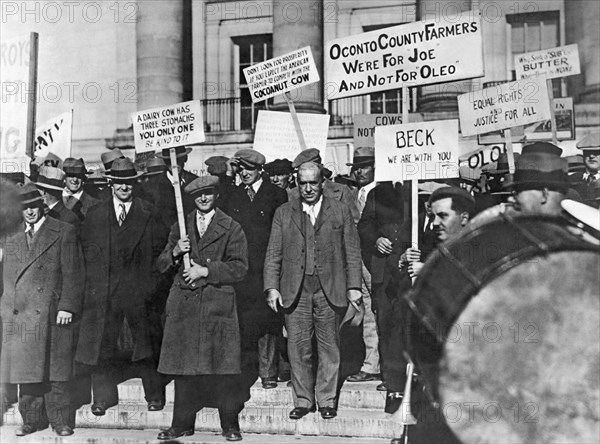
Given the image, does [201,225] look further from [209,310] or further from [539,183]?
A: [539,183]

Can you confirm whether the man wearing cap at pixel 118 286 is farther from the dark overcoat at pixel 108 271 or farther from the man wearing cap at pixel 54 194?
the man wearing cap at pixel 54 194

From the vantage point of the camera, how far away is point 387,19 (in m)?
13.0

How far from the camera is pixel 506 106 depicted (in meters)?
7.81

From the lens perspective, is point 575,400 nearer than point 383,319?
Yes

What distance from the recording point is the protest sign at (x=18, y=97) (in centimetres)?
794

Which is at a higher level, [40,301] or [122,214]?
[122,214]

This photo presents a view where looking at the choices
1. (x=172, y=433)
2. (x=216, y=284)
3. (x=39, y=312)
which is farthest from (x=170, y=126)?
(x=172, y=433)

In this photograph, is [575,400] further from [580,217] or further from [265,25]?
[265,25]

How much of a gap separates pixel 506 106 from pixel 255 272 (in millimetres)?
2598

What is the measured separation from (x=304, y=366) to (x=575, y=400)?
209cm

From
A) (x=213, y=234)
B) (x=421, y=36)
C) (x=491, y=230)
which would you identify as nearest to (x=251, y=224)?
(x=213, y=234)

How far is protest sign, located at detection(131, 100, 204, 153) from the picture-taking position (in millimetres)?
7504

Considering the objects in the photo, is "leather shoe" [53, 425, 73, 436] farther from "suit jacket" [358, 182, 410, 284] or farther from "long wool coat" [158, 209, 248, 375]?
"suit jacket" [358, 182, 410, 284]

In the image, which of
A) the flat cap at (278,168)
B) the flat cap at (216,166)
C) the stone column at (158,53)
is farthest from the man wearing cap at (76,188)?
the stone column at (158,53)
